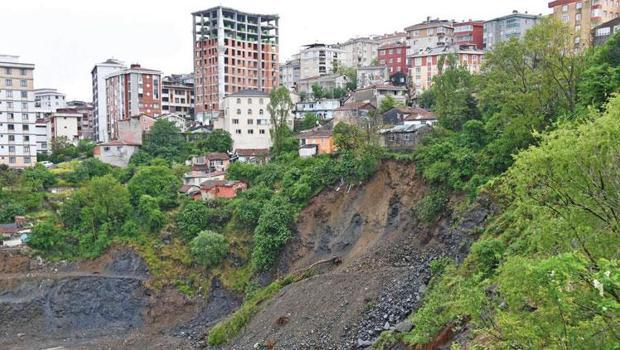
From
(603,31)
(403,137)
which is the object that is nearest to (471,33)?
(603,31)

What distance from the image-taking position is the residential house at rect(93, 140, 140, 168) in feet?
211

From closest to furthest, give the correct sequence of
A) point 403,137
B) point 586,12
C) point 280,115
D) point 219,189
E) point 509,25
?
1. point 403,137
2. point 219,189
3. point 280,115
4. point 586,12
5. point 509,25

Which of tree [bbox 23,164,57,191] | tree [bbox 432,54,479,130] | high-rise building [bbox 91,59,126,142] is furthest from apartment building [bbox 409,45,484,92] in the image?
tree [bbox 23,164,57,191]

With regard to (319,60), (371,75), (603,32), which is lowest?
(603,32)

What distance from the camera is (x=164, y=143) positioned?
65438 millimetres

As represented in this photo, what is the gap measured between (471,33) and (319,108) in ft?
92.1

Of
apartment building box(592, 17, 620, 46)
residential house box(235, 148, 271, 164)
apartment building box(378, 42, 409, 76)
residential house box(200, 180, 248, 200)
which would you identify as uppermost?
apartment building box(378, 42, 409, 76)

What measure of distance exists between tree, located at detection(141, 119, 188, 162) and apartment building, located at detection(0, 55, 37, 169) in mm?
11906

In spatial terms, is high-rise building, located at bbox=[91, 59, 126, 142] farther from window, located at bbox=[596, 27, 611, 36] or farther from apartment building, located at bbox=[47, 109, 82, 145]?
window, located at bbox=[596, 27, 611, 36]

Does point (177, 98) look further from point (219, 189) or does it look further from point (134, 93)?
point (219, 189)

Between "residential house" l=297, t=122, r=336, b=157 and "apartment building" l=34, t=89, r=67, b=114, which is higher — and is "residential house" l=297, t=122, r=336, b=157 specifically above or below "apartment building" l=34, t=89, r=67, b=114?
below

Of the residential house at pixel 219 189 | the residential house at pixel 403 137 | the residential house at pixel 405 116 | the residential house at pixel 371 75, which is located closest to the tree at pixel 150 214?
the residential house at pixel 219 189

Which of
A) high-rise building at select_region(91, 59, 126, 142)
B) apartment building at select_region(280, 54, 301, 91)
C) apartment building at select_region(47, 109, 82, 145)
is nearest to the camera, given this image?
apartment building at select_region(47, 109, 82, 145)

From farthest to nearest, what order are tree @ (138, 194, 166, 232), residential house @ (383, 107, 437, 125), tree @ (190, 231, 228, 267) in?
residential house @ (383, 107, 437, 125)
tree @ (138, 194, 166, 232)
tree @ (190, 231, 228, 267)
